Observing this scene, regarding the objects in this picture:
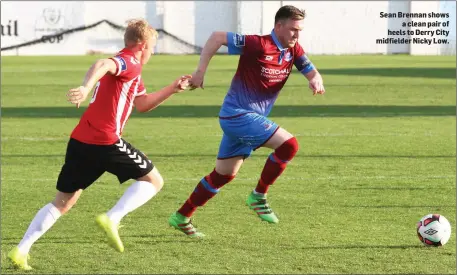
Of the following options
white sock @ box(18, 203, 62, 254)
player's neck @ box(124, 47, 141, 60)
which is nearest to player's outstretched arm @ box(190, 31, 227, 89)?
player's neck @ box(124, 47, 141, 60)

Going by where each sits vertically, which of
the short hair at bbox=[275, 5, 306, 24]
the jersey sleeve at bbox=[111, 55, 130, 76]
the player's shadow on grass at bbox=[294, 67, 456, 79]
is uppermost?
the short hair at bbox=[275, 5, 306, 24]

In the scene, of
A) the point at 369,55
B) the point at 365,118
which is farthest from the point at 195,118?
the point at 369,55

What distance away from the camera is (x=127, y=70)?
6.94 meters

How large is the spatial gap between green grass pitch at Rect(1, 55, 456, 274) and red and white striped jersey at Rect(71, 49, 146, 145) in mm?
909

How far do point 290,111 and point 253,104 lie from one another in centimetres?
1219

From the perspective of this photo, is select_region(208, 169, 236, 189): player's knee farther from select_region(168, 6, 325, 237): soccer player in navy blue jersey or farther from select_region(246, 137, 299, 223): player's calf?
select_region(246, 137, 299, 223): player's calf

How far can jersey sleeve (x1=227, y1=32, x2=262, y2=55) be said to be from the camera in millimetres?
8125

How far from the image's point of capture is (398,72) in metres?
34.2

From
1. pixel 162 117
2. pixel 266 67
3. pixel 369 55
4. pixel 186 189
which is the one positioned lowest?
pixel 369 55

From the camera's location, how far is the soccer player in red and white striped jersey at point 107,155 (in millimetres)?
6859

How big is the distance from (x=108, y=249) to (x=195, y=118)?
1148 cm

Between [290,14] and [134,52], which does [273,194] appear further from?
[134,52]

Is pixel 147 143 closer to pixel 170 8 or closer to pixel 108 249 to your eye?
pixel 108 249

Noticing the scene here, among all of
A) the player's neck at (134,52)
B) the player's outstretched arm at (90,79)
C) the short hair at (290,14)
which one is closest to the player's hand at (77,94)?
the player's outstretched arm at (90,79)
